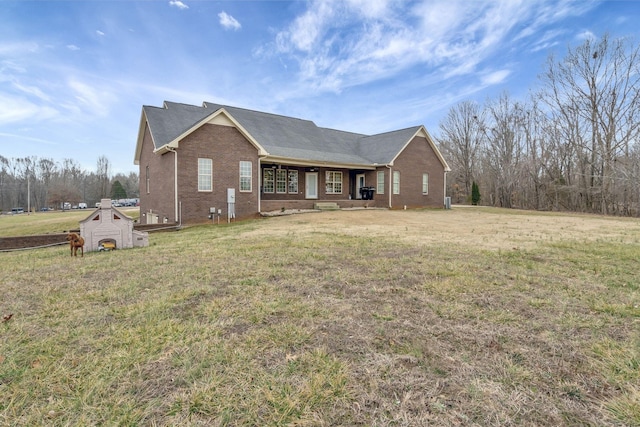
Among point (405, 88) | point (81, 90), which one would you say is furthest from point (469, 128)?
point (81, 90)

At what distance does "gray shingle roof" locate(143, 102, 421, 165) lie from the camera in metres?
17.4

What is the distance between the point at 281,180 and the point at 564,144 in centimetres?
2823

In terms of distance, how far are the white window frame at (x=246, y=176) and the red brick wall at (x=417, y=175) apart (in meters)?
10.1

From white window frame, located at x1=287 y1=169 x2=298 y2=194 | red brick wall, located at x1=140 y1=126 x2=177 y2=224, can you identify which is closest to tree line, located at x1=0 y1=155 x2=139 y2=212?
red brick wall, located at x1=140 y1=126 x2=177 y2=224

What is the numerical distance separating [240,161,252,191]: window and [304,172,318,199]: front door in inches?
213

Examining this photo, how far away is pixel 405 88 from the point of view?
2714 centimetres

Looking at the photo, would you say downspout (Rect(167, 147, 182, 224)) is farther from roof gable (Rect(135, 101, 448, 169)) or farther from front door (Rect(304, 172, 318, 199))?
front door (Rect(304, 172, 318, 199))

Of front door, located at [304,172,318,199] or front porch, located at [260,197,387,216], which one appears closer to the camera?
front porch, located at [260,197,387,216]

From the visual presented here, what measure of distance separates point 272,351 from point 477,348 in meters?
1.84

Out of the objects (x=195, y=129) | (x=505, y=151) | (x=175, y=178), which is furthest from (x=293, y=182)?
(x=505, y=151)

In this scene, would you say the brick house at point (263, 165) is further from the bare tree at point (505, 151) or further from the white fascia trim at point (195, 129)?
the bare tree at point (505, 151)

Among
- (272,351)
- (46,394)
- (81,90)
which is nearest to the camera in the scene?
(46,394)

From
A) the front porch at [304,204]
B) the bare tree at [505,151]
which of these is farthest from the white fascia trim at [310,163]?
the bare tree at [505,151]

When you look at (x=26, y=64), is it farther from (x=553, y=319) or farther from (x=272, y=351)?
(x=553, y=319)
